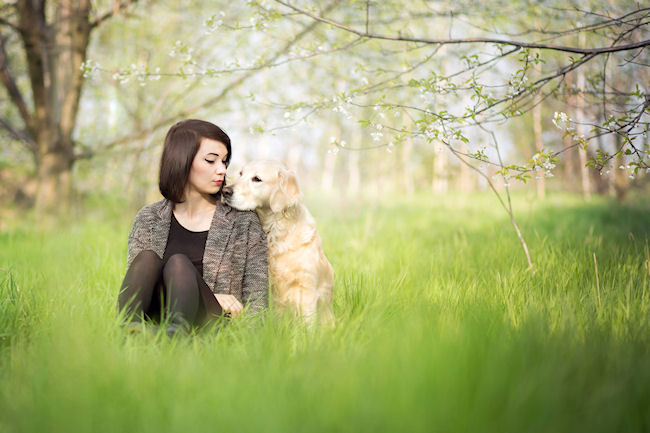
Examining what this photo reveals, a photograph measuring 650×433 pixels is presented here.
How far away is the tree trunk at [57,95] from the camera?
6375 millimetres

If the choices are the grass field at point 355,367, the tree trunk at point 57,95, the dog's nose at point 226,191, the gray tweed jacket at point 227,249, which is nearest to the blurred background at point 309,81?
the tree trunk at point 57,95

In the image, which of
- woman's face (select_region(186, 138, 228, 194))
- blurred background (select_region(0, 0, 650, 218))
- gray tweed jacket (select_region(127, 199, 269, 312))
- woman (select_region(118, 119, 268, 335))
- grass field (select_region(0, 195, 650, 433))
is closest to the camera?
grass field (select_region(0, 195, 650, 433))

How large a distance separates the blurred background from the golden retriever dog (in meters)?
0.27

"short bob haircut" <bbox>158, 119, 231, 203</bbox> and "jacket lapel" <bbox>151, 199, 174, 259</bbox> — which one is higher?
"short bob haircut" <bbox>158, 119, 231, 203</bbox>

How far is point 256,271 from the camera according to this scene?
2750 mm

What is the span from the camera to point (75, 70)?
21.0ft

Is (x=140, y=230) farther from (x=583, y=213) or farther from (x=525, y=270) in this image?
(x=583, y=213)

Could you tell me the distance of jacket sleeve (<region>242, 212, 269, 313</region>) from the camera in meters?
2.70

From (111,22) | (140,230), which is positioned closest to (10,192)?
(111,22)

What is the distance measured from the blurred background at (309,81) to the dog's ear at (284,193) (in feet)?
0.87

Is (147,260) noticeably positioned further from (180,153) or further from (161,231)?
(180,153)

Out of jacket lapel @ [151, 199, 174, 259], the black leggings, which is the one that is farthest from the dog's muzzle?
the black leggings

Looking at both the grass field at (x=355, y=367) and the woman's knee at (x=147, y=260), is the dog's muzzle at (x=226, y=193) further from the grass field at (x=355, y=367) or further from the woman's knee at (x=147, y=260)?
the grass field at (x=355, y=367)

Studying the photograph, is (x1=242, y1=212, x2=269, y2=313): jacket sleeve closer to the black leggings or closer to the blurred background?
the black leggings
